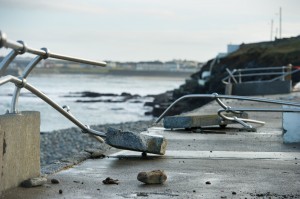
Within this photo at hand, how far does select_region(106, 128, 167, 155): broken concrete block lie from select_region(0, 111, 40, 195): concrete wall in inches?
69.5

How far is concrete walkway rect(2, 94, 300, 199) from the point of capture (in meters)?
6.48

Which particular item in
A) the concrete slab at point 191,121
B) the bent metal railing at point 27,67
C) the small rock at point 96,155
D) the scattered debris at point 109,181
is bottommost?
the scattered debris at point 109,181

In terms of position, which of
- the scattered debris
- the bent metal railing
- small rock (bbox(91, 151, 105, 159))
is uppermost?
the bent metal railing

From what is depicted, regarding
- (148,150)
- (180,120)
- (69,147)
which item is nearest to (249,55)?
(69,147)

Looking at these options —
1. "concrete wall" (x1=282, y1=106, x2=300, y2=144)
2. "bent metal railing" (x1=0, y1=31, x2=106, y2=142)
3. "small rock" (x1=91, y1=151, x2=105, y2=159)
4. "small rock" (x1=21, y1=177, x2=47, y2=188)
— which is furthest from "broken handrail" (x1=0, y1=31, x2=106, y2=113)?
"concrete wall" (x1=282, y1=106, x2=300, y2=144)

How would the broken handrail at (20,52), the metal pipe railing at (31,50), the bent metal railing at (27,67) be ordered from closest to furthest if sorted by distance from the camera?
the metal pipe railing at (31,50)
the broken handrail at (20,52)
the bent metal railing at (27,67)

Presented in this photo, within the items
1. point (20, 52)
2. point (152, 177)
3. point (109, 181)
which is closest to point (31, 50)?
point (20, 52)

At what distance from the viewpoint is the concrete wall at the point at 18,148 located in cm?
621

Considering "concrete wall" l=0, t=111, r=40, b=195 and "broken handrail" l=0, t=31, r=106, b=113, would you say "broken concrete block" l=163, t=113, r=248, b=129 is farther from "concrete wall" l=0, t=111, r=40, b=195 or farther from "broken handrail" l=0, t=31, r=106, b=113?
"concrete wall" l=0, t=111, r=40, b=195

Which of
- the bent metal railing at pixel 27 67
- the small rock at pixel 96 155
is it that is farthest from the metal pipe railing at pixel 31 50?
the small rock at pixel 96 155

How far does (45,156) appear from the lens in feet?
91.1

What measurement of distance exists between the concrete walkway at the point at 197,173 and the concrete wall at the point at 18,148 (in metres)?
0.14

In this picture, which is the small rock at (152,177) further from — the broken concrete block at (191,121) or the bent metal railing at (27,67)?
the broken concrete block at (191,121)

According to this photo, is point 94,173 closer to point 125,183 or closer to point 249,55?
point 125,183
